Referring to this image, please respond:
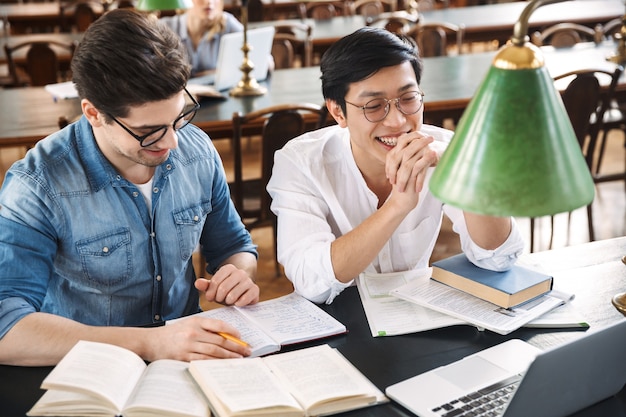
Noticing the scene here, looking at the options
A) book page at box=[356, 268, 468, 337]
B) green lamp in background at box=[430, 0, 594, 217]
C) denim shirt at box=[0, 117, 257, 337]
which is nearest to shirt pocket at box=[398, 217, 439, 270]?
book page at box=[356, 268, 468, 337]

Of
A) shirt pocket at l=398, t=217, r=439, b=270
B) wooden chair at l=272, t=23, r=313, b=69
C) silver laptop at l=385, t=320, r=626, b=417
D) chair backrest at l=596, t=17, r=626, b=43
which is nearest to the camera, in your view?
silver laptop at l=385, t=320, r=626, b=417

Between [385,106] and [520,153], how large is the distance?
2.91 feet

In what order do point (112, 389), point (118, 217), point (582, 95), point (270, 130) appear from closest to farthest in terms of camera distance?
point (112, 389), point (118, 217), point (270, 130), point (582, 95)

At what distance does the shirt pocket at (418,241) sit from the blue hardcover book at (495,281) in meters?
0.19

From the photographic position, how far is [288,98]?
360cm

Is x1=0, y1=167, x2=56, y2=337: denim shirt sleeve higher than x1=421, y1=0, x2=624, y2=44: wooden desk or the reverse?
the reverse

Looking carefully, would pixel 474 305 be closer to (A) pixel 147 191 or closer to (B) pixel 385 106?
(B) pixel 385 106

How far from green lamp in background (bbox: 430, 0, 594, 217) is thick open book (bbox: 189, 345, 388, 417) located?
48 centimetres

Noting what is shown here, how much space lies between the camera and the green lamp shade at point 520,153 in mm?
932

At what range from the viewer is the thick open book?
4.07ft

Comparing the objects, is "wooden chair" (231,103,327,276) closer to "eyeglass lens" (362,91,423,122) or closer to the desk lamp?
the desk lamp

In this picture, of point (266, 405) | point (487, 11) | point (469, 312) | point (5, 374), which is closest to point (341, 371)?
point (266, 405)

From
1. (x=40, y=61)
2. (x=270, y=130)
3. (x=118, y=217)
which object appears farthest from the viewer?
(x=40, y=61)

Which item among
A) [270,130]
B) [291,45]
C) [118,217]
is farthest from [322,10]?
[118,217]
